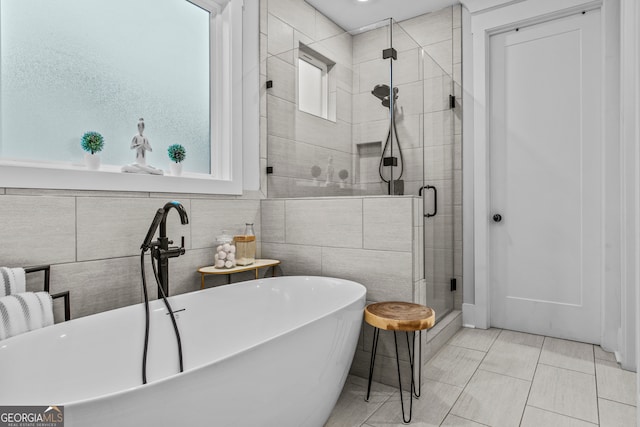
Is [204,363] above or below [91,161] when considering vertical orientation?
below

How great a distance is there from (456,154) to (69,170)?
8.59 ft

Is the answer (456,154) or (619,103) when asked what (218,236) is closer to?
(456,154)

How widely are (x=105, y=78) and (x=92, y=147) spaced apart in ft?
1.37

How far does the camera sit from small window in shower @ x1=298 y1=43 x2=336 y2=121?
2.48 m

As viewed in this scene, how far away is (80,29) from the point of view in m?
1.76

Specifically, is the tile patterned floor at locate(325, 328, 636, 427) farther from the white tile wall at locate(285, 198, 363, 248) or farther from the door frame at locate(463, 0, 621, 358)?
the white tile wall at locate(285, 198, 363, 248)

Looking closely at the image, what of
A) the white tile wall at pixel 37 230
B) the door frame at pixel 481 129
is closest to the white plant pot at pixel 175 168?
the white tile wall at pixel 37 230

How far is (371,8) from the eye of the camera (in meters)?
3.07

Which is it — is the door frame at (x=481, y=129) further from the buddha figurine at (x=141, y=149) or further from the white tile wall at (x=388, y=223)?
the buddha figurine at (x=141, y=149)

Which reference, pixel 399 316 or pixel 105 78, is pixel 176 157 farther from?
pixel 399 316

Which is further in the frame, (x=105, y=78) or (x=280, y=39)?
(x=280, y=39)

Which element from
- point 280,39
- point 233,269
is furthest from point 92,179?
point 280,39

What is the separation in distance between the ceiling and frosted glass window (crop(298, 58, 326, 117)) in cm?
70

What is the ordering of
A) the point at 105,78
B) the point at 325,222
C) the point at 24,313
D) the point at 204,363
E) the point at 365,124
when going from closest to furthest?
the point at 24,313
the point at 204,363
the point at 105,78
the point at 325,222
the point at 365,124
